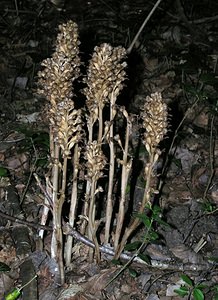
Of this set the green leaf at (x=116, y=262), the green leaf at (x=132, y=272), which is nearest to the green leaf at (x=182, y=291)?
the green leaf at (x=132, y=272)

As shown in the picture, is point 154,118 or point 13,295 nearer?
point 154,118

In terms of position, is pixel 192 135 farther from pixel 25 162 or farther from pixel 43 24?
pixel 43 24

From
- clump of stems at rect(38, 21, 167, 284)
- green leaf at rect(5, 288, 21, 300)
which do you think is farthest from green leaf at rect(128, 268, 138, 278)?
green leaf at rect(5, 288, 21, 300)

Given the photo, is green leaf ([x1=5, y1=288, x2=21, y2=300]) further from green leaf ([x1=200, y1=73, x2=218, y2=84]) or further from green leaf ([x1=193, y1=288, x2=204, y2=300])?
green leaf ([x1=200, y1=73, x2=218, y2=84])

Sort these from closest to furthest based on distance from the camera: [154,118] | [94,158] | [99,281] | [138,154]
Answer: [154,118] < [94,158] < [99,281] < [138,154]

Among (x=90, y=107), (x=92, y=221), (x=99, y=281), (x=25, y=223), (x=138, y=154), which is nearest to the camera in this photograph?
(x=90, y=107)

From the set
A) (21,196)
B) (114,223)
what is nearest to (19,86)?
(21,196)

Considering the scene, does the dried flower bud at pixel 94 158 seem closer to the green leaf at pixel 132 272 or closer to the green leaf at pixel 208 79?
the green leaf at pixel 132 272

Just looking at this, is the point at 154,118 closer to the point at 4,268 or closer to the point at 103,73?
the point at 103,73

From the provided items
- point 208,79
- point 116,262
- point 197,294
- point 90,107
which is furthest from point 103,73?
point 208,79

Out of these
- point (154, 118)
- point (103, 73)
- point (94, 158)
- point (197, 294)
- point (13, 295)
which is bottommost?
point (13, 295)

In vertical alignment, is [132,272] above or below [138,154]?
below
